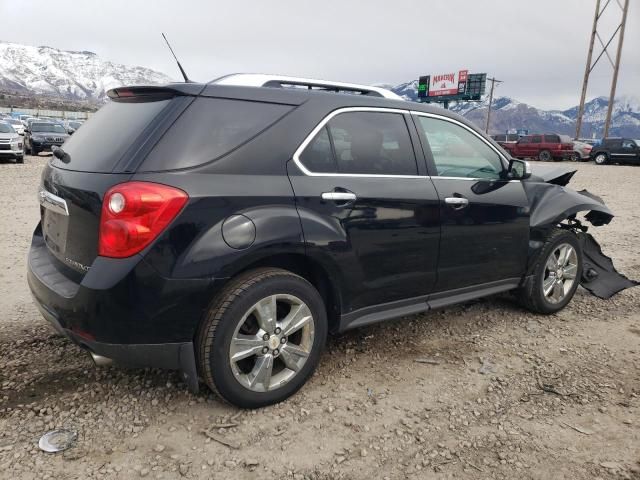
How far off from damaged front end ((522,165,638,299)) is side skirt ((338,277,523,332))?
0.49 m

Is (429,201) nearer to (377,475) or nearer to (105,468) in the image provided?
(377,475)

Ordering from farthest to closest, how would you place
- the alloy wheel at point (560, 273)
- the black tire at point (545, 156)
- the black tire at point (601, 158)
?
the black tire at point (545, 156) → the black tire at point (601, 158) → the alloy wheel at point (560, 273)

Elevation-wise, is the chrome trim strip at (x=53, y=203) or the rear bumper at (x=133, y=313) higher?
the chrome trim strip at (x=53, y=203)

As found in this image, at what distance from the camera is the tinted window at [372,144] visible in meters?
3.08

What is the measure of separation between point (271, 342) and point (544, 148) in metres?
32.4

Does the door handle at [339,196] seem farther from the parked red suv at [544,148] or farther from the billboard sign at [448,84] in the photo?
the billboard sign at [448,84]

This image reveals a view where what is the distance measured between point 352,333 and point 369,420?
3.80 feet

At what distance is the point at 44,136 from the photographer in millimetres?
21938

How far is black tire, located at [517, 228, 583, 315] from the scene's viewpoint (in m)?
4.27

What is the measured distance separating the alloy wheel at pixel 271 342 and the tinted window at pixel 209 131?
0.83 m

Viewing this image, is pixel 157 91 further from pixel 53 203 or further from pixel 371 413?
pixel 371 413

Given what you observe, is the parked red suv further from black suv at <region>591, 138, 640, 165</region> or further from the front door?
the front door

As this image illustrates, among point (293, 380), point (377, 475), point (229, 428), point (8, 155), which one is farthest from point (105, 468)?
point (8, 155)

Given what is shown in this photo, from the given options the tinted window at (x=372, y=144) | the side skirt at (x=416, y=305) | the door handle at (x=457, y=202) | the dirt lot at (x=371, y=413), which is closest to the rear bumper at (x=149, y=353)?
the dirt lot at (x=371, y=413)
